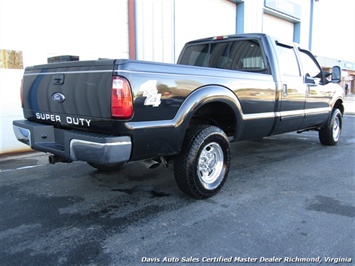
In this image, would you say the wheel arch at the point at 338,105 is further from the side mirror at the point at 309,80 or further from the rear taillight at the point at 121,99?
the rear taillight at the point at 121,99

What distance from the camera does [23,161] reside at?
5.77 meters

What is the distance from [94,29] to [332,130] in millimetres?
5784

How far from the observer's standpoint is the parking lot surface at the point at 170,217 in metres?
2.51

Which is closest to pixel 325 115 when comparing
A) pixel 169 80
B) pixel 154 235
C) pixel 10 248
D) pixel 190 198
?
pixel 190 198

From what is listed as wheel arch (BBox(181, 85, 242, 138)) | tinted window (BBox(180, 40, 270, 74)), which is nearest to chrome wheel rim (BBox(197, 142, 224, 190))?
wheel arch (BBox(181, 85, 242, 138))

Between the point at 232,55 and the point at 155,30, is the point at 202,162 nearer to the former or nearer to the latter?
the point at 232,55

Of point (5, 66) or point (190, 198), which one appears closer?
point (190, 198)

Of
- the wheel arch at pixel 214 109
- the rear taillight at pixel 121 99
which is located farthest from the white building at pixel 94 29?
the rear taillight at pixel 121 99

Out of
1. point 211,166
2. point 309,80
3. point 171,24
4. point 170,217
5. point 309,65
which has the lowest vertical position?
point 170,217

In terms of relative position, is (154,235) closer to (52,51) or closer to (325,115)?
(325,115)

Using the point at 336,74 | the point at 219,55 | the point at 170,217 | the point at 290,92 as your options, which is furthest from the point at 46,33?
the point at 336,74

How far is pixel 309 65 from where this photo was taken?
5742 mm

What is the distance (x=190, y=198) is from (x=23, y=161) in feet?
12.0

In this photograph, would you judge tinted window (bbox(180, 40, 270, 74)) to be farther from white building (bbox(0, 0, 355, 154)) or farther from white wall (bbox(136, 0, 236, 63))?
white wall (bbox(136, 0, 236, 63))
